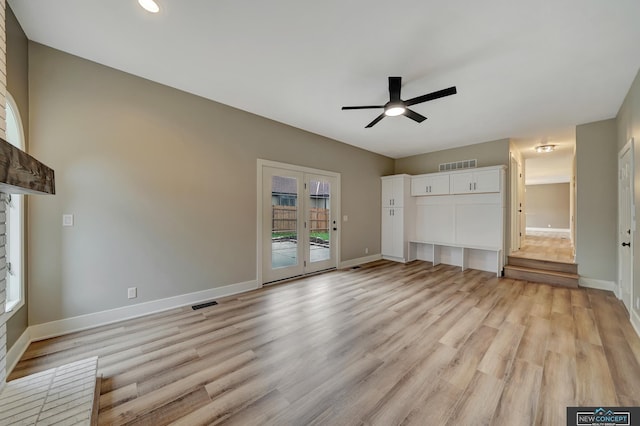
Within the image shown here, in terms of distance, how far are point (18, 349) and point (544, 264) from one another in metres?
7.76

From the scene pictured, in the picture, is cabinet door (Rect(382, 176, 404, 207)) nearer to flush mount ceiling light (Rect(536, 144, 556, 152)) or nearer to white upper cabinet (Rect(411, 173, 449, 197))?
white upper cabinet (Rect(411, 173, 449, 197))

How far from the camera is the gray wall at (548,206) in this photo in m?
11.1

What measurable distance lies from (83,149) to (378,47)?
11.0 ft

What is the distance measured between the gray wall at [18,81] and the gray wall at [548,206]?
54.0ft

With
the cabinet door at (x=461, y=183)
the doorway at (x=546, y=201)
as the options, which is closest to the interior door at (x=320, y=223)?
the cabinet door at (x=461, y=183)

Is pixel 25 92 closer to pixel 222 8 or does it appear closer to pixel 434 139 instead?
pixel 222 8

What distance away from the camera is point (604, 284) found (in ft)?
13.6

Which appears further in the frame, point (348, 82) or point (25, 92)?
point (348, 82)

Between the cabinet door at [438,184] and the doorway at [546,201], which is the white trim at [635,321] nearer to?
the doorway at [546,201]

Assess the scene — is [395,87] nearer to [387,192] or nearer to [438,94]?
[438,94]

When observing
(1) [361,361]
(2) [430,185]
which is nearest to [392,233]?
(2) [430,185]

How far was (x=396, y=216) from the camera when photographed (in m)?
6.29

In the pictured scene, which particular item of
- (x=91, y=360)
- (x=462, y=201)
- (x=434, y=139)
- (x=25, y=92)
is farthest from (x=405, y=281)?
(x=25, y=92)

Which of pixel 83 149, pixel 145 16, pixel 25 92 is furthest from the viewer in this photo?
pixel 83 149
